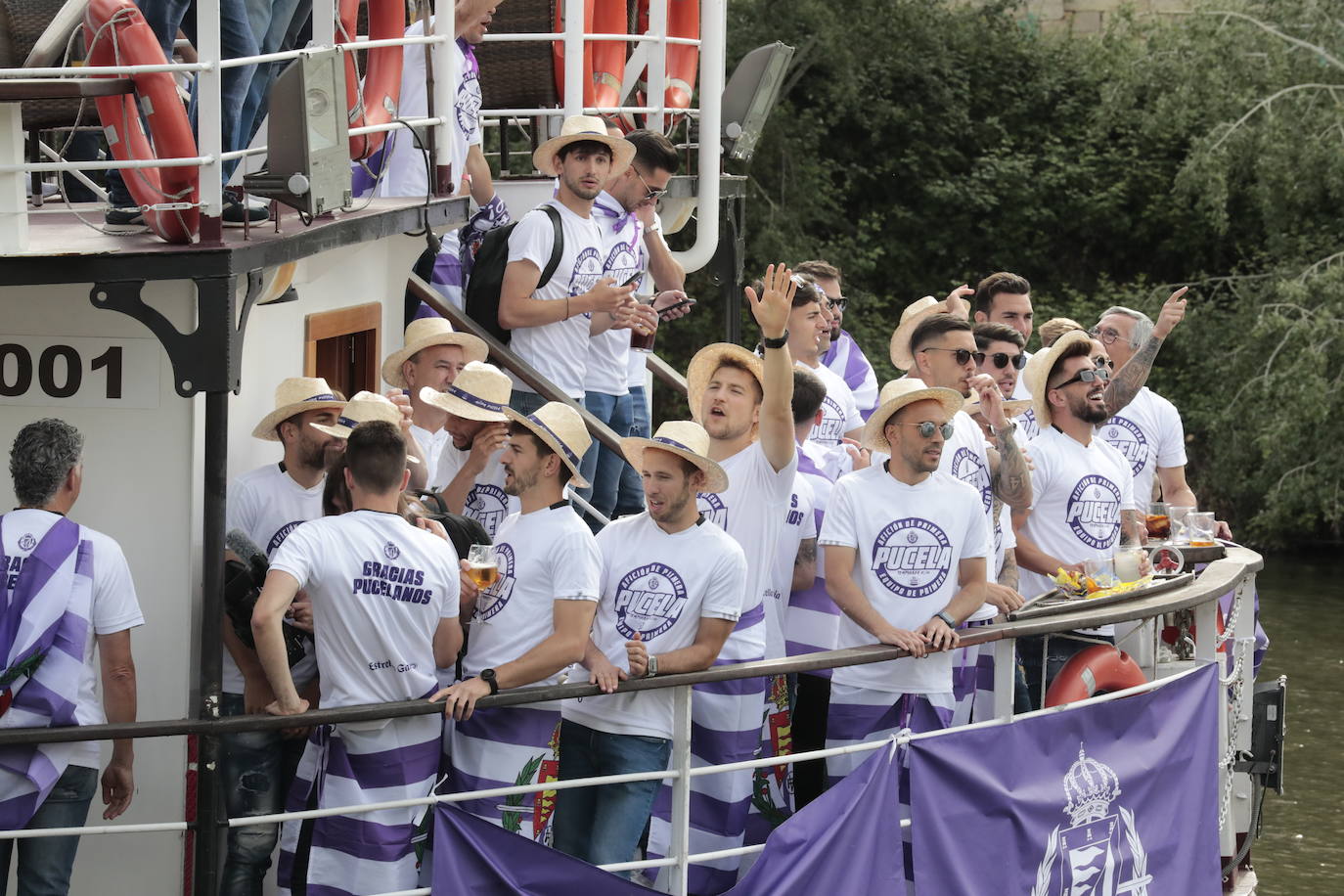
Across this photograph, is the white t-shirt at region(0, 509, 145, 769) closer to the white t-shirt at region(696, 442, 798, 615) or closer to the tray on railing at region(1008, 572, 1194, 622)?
the white t-shirt at region(696, 442, 798, 615)

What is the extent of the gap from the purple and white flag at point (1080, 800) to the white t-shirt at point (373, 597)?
186 centimetres

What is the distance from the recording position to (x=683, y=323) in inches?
1004

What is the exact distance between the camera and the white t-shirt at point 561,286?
827cm

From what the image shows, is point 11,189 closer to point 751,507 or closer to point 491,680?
point 491,680

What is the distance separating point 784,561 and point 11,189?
3020 mm

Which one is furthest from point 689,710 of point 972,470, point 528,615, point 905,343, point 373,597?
point 905,343

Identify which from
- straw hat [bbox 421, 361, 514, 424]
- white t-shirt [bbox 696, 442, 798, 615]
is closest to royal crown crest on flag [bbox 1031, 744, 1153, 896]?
white t-shirt [bbox 696, 442, 798, 615]

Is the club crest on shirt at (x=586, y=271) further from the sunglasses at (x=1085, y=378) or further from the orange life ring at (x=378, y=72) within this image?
the sunglasses at (x=1085, y=378)

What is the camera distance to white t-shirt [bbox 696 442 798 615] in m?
6.93

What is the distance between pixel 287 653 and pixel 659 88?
191 inches

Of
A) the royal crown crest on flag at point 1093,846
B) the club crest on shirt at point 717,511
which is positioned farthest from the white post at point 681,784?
the royal crown crest on flag at point 1093,846

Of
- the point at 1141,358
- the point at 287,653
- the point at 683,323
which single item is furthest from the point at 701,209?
the point at 683,323

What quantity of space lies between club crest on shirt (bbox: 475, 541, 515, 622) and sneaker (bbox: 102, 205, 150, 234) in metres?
1.51

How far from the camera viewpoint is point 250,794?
247 inches
